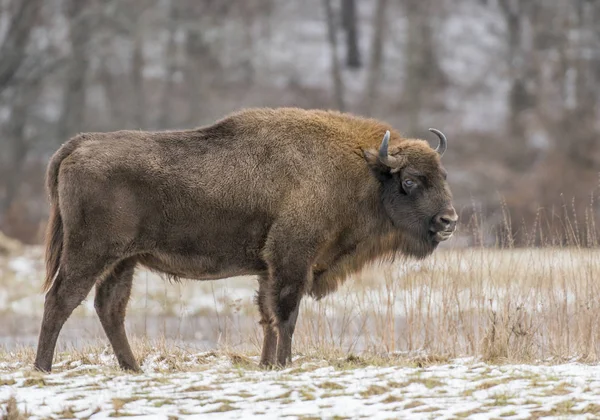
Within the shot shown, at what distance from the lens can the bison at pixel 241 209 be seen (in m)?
8.52

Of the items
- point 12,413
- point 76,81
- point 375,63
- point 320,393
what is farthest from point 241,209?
point 375,63

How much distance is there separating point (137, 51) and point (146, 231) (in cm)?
2535

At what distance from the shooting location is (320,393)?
23.4 feet

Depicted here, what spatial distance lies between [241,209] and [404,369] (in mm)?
2099

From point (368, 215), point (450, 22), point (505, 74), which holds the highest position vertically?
point (450, 22)

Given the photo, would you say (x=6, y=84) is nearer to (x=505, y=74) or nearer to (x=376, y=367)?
(x=505, y=74)

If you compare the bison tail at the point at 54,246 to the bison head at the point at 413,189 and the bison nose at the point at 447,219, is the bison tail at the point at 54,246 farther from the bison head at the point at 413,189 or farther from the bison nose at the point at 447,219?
the bison nose at the point at 447,219

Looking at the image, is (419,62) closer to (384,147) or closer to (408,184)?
(408,184)

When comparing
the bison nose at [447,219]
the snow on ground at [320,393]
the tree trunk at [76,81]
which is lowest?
the snow on ground at [320,393]

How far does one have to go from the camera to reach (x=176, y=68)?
115 ft

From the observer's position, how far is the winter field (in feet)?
22.5

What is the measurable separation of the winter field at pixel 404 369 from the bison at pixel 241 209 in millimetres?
693

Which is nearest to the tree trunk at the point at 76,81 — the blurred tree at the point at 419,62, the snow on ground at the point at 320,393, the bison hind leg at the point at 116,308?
the blurred tree at the point at 419,62

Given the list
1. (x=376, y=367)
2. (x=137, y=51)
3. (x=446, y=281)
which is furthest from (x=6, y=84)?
(x=376, y=367)
